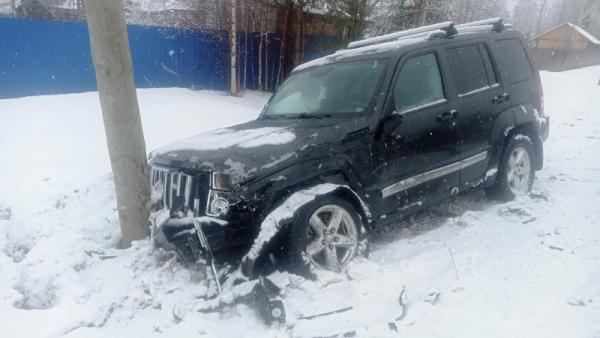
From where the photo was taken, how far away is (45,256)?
12.8 feet

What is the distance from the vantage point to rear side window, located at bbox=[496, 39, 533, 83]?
520 centimetres

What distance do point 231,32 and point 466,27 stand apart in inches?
439

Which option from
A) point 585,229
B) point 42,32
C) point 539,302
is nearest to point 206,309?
point 539,302

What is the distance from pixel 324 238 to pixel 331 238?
0.21ft

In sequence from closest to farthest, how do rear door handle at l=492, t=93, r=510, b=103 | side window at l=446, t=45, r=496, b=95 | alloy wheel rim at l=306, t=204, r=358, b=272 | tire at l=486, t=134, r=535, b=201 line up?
alloy wheel rim at l=306, t=204, r=358, b=272, side window at l=446, t=45, r=496, b=95, rear door handle at l=492, t=93, r=510, b=103, tire at l=486, t=134, r=535, b=201

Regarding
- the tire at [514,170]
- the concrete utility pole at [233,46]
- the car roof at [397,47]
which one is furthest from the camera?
the concrete utility pole at [233,46]

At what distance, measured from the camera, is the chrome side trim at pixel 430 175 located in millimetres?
4013

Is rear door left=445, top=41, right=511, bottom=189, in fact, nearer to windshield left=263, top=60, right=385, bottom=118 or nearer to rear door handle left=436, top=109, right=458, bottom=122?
rear door handle left=436, top=109, right=458, bottom=122

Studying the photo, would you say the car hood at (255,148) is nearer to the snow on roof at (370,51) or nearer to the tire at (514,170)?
the snow on roof at (370,51)

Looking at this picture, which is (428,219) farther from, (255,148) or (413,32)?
(255,148)

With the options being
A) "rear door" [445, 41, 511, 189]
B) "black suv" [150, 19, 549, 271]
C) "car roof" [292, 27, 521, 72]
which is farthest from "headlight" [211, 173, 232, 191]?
"rear door" [445, 41, 511, 189]

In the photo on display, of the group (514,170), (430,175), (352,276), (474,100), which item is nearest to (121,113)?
(352,276)

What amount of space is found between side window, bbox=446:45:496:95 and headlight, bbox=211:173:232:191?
268 cm

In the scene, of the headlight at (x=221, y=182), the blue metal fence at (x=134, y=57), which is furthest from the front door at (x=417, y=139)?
the blue metal fence at (x=134, y=57)
